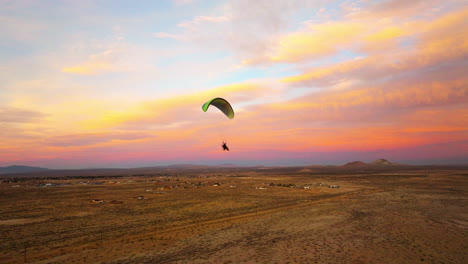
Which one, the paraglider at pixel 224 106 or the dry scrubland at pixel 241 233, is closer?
the dry scrubland at pixel 241 233

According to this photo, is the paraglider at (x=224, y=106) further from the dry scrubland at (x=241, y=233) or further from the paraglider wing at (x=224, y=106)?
the dry scrubland at (x=241, y=233)

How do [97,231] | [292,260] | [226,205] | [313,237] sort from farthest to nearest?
[226,205] < [97,231] < [313,237] < [292,260]

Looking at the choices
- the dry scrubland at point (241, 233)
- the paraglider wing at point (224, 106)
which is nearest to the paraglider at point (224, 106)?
the paraglider wing at point (224, 106)

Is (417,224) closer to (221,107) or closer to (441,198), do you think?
(441,198)

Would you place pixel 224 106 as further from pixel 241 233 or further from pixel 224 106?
pixel 241 233

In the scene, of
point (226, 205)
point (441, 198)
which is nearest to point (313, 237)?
point (226, 205)

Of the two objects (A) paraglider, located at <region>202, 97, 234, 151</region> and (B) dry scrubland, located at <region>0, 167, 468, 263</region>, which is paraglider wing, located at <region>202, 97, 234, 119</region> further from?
(B) dry scrubland, located at <region>0, 167, 468, 263</region>

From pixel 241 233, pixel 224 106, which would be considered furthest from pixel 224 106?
pixel 241 233

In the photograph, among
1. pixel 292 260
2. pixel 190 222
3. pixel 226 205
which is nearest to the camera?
pixel 292 260

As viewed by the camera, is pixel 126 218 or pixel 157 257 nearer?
pixel 157 257

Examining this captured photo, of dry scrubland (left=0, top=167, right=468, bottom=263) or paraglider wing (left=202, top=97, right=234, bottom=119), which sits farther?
paraglider wing (left=202, top=97, right=234, bottom=119)

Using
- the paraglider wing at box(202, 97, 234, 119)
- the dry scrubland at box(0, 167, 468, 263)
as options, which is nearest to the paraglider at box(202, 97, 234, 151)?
the paraglider wing at box(202, 97, 234, 119)
